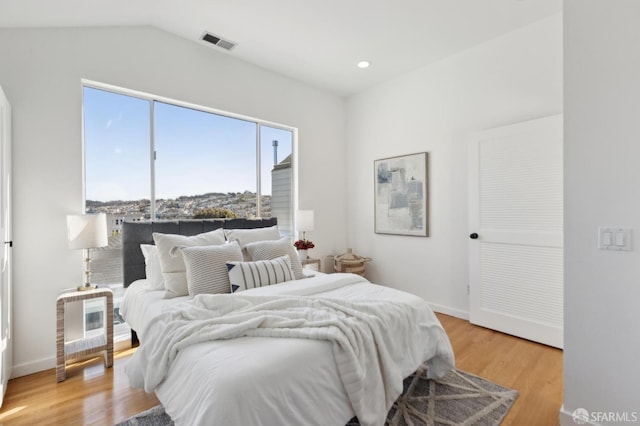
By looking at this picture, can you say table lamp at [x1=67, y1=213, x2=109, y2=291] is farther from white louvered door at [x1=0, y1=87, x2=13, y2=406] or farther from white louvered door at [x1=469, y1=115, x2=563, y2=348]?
white louvered door at [x1=469, y1=115, x2=563, y2=348]

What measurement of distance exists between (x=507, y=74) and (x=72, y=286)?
4.46 metres

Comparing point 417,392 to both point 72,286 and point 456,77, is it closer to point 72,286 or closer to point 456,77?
point 72,286

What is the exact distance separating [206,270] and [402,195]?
2.67m

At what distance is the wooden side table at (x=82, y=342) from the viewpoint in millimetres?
2281

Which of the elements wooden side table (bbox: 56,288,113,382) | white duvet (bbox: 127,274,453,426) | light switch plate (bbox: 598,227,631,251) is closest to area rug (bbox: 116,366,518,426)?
white duvet (bbox: 127,274,453,426)

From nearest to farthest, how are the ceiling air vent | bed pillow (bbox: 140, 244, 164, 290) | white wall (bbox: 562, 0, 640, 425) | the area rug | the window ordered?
white wall (bbox: 562, 0, 640, 425)
the area rug
bed pillow (bbox: 140, 244, 164, 290)
the window
the ceiling air vent

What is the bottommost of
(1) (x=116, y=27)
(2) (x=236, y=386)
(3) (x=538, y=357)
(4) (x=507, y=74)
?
(3) (x=538, y=357)

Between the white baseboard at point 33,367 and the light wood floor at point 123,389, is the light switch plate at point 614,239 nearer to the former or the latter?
the light wood floor at point 123,389

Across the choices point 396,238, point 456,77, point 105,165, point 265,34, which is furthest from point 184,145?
point 456,77

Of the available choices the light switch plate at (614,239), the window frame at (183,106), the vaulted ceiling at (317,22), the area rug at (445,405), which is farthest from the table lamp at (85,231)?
the light switch plate at (614,239)

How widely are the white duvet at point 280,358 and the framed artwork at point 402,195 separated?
1.99 m

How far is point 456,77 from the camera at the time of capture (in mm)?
→ 3510

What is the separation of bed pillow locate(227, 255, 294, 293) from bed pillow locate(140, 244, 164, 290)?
2.03 feet

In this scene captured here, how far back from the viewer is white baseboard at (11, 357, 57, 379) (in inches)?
92.2
